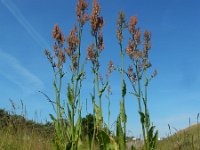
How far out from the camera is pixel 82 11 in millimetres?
5625

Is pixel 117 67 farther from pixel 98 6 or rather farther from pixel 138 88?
pixel 98 6

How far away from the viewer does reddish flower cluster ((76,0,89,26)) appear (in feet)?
18.2

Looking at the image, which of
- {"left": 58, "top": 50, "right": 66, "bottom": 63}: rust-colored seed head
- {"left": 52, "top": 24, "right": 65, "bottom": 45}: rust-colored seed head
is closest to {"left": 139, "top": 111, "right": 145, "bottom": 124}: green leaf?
{"left": 58, "top": 50, "right": 66, "bottom": 63}: rust-colored seed head

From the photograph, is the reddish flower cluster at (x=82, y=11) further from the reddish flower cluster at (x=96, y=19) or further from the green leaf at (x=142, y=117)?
the green leaf at (x=142, y=117)

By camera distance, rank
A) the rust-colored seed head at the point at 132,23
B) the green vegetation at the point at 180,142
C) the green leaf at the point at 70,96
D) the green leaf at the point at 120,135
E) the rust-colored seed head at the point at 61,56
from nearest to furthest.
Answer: the green vegetation at the point at 180,142 → the green leaf at the point at 120,135 → the green leaf at the point at 70,96 → the rust-colored seed head at the point at 132,23 → the rust-colored seed head at the point at 61,56

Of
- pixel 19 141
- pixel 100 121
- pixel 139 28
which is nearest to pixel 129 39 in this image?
pixel 139 28

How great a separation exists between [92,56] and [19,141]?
403 centimetres

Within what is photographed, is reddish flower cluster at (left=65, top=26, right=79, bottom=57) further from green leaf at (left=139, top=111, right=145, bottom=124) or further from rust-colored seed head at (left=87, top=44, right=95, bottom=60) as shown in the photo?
green leaf at (left=139, top=111, right=145, bottom=124)

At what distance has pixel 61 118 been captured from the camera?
5379mm

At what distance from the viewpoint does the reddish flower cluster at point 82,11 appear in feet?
18.2

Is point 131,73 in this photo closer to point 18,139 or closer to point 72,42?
point 72,42

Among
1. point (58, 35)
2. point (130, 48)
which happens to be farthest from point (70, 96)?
point (130, 48)

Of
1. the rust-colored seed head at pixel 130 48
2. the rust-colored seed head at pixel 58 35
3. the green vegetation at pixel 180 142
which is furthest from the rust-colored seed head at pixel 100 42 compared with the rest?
the green vegetation at pixel 180 142

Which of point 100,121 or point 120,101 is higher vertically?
point 120,101
